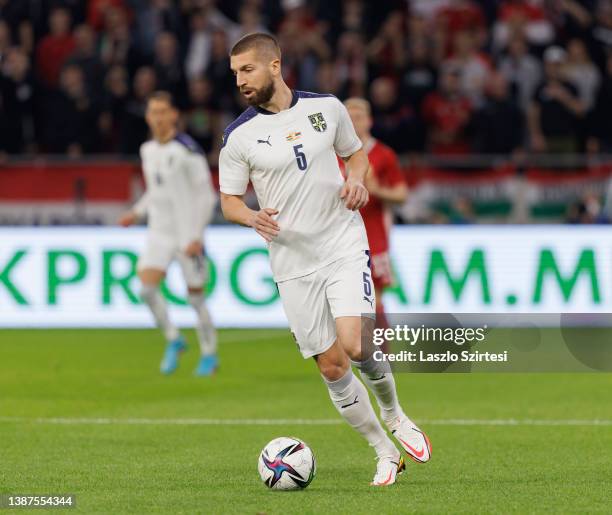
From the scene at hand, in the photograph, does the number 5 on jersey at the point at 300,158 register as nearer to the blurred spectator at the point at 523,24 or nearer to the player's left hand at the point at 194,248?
the player's left hand at the point at 194,248

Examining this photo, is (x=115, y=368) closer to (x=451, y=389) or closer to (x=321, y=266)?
(x=451, y=389)

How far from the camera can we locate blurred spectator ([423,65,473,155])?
749 inches

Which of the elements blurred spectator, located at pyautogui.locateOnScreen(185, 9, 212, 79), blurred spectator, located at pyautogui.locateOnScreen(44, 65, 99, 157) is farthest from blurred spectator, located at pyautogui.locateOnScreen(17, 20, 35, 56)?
blurred spectator, located at pyautogui.locateOnScreen(185, 9, 212, 79)

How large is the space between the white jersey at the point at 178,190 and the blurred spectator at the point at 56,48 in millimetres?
6927

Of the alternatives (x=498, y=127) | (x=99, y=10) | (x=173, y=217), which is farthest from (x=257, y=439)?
(x=99, y=10)

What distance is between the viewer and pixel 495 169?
1772 cm

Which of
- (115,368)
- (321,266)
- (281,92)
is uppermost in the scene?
(281,92)

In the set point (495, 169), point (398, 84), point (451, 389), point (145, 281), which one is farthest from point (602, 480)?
point (398, 84)

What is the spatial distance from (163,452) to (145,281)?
5174 millimetres

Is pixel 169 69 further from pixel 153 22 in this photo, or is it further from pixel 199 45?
pixel 153 22

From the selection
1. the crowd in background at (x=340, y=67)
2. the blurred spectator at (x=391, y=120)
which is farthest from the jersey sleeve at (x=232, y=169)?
the crowd in background at (x=340, y=67)

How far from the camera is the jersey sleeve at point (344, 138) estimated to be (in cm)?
766

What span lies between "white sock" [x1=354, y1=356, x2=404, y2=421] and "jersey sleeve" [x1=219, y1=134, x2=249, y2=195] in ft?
3.61

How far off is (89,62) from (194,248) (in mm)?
7001
